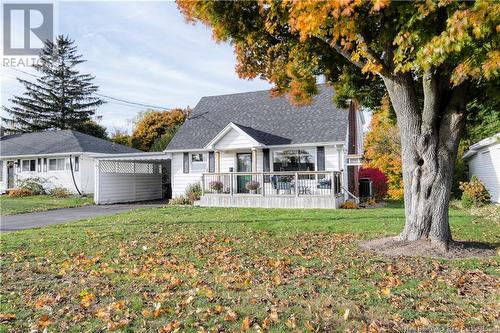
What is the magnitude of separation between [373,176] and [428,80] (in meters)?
18.2

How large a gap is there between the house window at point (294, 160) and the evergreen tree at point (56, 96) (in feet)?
Result: 119

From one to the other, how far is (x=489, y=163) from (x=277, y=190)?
10.2 meters

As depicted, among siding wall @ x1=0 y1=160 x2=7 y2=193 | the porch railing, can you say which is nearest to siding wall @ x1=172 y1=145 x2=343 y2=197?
the porch railing

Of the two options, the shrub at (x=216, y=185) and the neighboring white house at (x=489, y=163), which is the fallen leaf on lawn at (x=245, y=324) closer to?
the shrub at (x=216, y=185)

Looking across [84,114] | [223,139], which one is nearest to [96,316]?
[223,139]

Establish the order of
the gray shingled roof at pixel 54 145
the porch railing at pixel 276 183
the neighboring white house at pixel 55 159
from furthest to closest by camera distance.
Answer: the gray shingled roof at pixel 54 145 → the neighboring white house at pixel 55 159 → the porch railing at pixel 276 183

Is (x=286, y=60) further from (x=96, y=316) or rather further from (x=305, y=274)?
(x=96, y=316)

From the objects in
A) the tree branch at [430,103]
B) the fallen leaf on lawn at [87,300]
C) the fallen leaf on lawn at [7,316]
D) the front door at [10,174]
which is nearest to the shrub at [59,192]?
the front door at [10,174]

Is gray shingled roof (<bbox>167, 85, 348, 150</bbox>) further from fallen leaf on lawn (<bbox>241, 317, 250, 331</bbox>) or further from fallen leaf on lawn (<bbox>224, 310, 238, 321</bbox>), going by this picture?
A: fallen leaf on lawn (<bbox>241, 317, 250, 331</bbox>)

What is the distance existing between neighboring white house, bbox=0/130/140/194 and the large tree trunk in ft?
74.1

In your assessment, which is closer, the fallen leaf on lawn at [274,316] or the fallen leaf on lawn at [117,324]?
the fallen leaf on lawn at [117,324]

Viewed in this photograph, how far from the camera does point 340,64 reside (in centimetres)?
971

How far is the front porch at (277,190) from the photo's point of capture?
53.6ft

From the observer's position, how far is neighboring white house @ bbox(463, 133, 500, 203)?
16.6 metres
